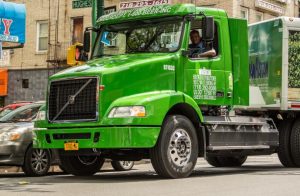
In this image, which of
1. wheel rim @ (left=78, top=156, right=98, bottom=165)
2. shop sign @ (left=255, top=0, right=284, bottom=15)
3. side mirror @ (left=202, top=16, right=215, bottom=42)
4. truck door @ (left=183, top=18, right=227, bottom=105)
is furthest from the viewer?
shop sign @ (left=255, top=0, right=284, bottom=15)

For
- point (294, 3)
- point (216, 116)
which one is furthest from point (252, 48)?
point (294, 3)

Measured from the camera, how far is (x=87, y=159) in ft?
42.3

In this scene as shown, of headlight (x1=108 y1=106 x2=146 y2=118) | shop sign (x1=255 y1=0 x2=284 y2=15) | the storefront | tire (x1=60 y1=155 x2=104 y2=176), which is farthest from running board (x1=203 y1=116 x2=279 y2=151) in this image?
shop sign (x1=255 y1=0 x2=284 y2=15)

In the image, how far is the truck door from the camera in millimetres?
11914

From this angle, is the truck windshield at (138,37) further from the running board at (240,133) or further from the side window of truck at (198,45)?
the running board at (240,133)

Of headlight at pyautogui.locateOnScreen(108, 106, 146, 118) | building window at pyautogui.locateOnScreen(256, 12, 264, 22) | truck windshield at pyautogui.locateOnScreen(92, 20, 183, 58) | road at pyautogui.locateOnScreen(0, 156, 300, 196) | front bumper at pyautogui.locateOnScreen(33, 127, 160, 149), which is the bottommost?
road at pyautogui.locateOnScreen(0, 156, 300, 196)

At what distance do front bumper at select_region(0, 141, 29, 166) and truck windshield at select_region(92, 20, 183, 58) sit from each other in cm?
235

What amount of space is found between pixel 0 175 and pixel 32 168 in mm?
1198

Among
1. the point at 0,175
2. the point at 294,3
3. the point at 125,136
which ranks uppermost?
the point at 294,3

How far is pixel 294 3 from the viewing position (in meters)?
34.8

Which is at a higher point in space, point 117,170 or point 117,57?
point 117,57

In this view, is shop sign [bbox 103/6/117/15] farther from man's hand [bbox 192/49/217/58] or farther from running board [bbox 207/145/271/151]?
running board [bbox 207/145/271/151]

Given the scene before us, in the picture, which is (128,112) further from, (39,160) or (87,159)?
(39,160)

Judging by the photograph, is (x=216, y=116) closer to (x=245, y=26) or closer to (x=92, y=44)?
(x=245, y=26)
